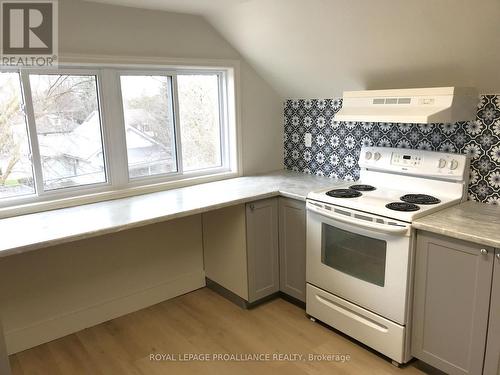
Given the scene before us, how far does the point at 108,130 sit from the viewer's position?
276 cm

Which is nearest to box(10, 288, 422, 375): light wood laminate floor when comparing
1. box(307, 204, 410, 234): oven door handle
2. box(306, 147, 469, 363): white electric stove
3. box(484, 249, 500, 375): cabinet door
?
box(306, 147, 469, 363): white electric stove

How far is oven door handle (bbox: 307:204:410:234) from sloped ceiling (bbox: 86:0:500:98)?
0.94 metres

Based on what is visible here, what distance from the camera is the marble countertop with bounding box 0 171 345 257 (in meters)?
2.07

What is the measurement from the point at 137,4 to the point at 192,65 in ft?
1.83

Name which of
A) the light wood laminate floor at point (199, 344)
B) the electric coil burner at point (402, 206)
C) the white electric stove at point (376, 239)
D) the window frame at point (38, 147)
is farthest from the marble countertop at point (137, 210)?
the light wood laminate floor at point (199, 344)

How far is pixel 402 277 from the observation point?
2.15 meters

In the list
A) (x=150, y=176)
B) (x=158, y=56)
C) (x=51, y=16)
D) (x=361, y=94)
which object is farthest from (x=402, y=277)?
(x=51, y=16)

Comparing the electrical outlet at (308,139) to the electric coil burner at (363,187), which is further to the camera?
the electrical outlet at (308,139)

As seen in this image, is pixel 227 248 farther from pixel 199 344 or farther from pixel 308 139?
pixel 308 139

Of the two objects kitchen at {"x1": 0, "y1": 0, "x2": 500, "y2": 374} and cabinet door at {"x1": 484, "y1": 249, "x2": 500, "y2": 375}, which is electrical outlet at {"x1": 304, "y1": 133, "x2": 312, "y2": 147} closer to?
kitchen at {"x1": 0, "y1": 0, "x2": 500, "y2": 374}

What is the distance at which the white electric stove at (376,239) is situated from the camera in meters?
2.19

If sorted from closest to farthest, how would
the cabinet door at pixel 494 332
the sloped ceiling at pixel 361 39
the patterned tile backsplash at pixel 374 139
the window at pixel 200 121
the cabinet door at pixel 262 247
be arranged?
the cabinet door at pixel 494 332 → the sloped ceiling at pixel 361 39 → the patterned tile backsplash at pixel 374 139 → the cabinet door at pixel 262 247 → the window at pixel 200 121

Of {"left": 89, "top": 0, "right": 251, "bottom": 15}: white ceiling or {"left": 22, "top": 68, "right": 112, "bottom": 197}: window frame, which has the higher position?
{"left": 89, "top": 0, "right": 251, "bottom": 15}: white ceiling

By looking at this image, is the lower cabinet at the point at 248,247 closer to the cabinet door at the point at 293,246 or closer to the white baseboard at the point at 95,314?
the cabinet door at the point at 293,246
